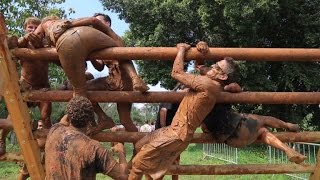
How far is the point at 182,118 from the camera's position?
382 centimetres

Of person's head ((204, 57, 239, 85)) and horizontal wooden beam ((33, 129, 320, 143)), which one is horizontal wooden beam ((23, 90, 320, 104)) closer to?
person's head ((204, 57, 239, 85))

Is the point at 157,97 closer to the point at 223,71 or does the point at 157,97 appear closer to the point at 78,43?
Answer: the point at 223,71

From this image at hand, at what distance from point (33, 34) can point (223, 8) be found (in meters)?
12.6

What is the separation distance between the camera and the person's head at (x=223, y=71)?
12.7 ft

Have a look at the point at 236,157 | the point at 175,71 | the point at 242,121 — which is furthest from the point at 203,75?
the point at 236,157

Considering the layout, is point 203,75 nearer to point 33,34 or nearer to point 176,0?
point 33,34

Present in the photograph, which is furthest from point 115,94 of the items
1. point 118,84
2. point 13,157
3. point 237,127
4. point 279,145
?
point 279,145

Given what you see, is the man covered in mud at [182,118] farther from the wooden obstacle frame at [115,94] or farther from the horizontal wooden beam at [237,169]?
the horizontal wooden beam at [237,169]

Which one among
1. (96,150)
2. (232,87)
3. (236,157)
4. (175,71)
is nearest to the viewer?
(96,150)

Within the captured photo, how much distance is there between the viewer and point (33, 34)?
152 inches

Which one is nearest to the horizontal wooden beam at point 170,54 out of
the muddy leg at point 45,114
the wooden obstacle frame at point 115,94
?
the wooden obstacle frame at point 115,94

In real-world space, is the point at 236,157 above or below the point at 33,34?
below

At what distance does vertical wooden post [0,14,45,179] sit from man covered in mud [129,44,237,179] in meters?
0.82

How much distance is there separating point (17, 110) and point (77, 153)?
897mm
